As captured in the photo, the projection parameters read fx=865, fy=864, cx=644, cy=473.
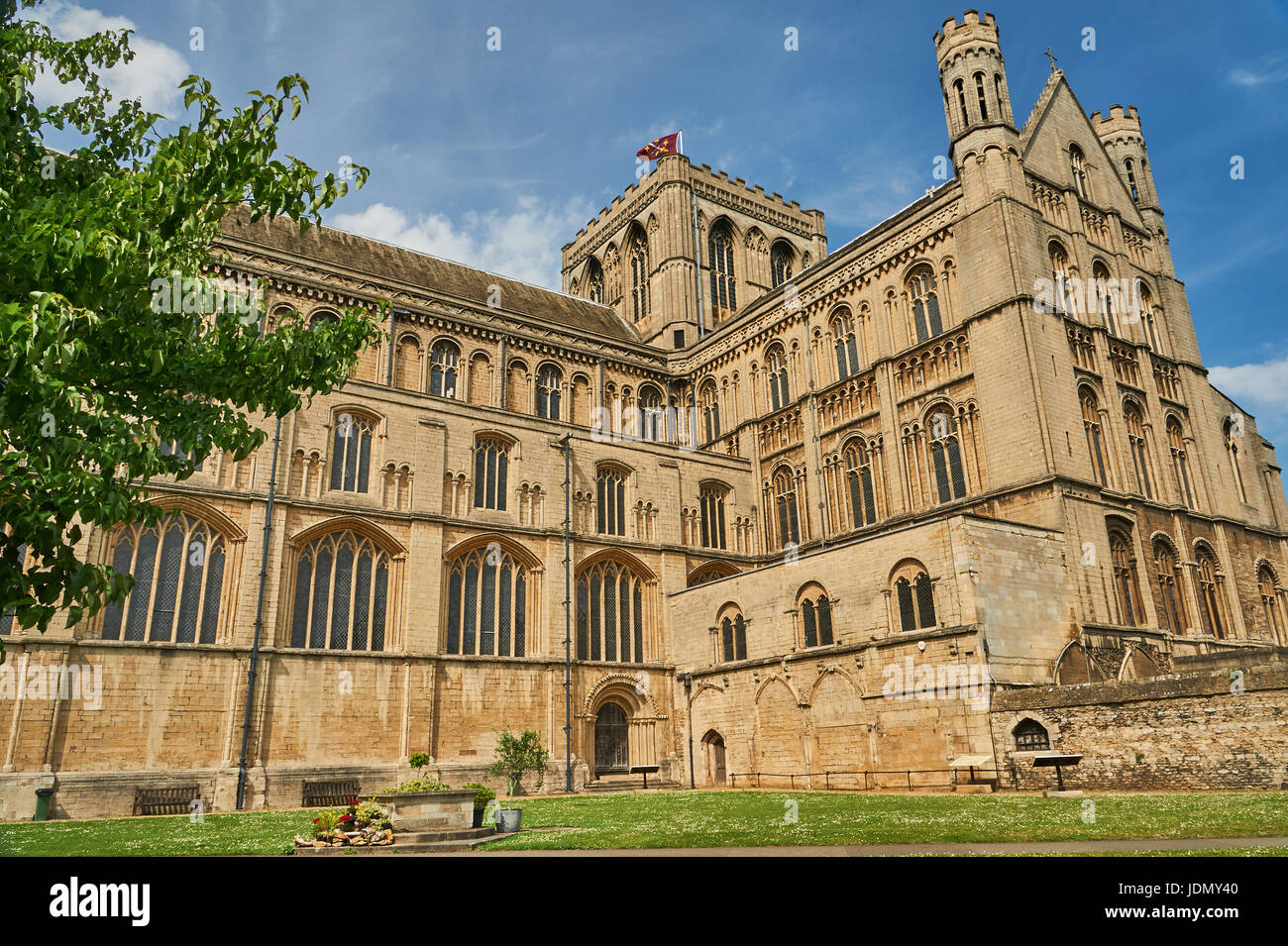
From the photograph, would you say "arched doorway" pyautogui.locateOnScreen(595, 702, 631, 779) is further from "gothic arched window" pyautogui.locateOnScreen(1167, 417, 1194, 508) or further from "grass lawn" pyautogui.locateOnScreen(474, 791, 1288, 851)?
"gothic arched window" pyautogui.locateOnScreen(1167, 417, 1194, 508)

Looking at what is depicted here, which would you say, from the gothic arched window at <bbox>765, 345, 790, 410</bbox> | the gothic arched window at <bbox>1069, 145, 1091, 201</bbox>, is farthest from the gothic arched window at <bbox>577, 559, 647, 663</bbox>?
the gothic arched window at <bbox>1069, 145, 1091, 201</bbox>

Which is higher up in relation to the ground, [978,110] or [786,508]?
[978,110]

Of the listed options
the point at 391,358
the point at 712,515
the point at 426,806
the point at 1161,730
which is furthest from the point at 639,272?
the point at 426,806

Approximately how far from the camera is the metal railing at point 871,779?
23953 mm

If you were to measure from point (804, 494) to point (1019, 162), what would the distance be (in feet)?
51.8

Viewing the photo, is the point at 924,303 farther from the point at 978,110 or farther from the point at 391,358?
the point at 391,358

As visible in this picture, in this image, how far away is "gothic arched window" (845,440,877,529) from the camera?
3559 centimetres

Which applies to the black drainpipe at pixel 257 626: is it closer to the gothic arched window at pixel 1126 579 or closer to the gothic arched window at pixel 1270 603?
the gothic arched window at pixel 1126 579

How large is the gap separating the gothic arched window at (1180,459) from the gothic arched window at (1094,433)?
177 inches

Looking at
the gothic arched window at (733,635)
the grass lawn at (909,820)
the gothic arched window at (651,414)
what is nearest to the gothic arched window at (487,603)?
the gothic arched window at (733,635)

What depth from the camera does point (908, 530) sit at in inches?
1088

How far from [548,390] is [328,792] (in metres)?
21.9

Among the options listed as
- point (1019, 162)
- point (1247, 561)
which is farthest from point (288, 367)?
point (1247, 561)

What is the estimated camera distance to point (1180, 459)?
1379 inches
